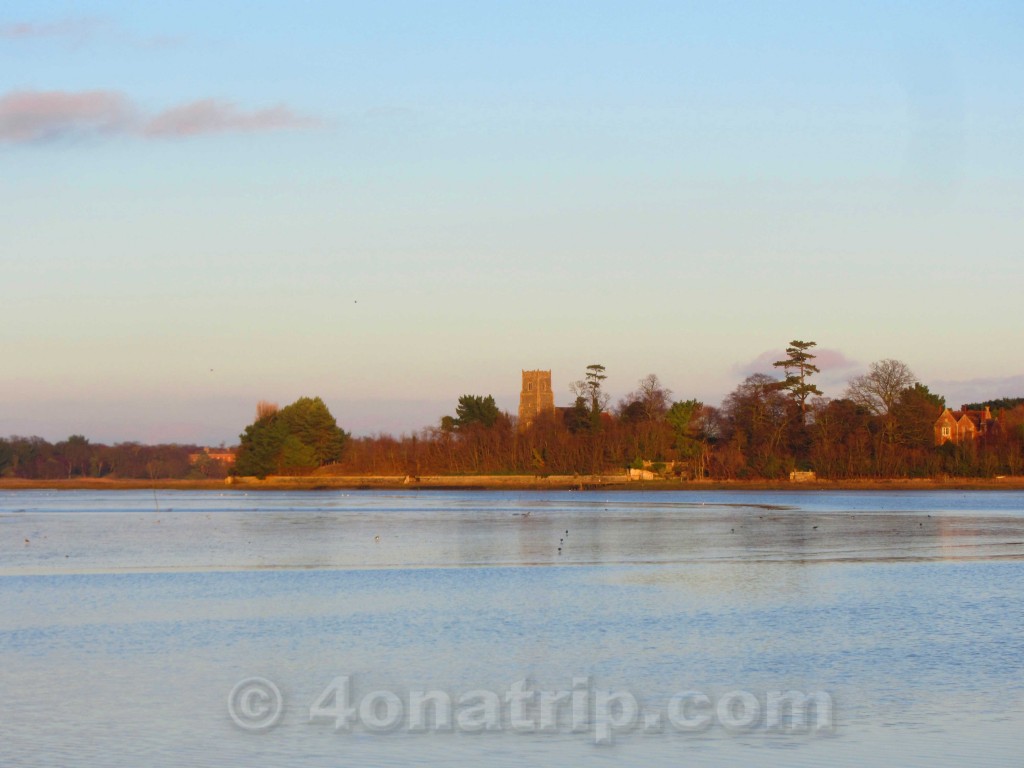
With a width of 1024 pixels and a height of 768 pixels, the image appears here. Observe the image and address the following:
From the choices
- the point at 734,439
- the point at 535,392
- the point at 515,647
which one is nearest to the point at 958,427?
the point at 734,439

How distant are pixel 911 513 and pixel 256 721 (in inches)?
2086

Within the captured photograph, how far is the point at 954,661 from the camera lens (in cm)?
1538

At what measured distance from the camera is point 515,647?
16938 millimetres

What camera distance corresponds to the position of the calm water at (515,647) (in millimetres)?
11188

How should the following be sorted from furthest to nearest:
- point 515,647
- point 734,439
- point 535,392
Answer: point 535,392 → point 734,439 → point 515,647

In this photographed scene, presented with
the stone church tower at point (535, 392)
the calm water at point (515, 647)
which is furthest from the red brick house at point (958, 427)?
the calm water at point (515, 647)

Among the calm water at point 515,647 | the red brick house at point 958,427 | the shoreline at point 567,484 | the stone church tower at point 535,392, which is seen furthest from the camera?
the stone church tower at point 535,392

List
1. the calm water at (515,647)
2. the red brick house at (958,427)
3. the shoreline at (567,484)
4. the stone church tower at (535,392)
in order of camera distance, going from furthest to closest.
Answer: the stone church tower at (535,392) → the red brick house at (958,427) → the shoreline at (567,484) → the calm water at (515,647)

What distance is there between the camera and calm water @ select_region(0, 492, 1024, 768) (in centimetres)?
1119

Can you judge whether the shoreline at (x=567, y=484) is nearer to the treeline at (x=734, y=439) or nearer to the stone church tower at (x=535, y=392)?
the treeline at (x=734, y=439)

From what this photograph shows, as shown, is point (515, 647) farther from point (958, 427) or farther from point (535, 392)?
point (535, 392)

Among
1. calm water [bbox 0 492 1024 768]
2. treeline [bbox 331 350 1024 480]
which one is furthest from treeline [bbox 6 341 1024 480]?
calm water [bbox 0 492 1024 768]

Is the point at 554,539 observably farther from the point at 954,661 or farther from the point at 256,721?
Result: the point at 256,721

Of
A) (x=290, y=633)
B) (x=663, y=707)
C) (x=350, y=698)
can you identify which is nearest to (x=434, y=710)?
(x=350, y=698)
